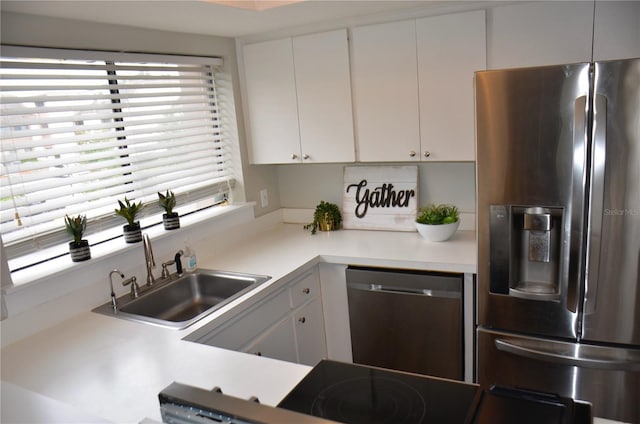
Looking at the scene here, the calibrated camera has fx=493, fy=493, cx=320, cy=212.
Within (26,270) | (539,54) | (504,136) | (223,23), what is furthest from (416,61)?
(26,270)

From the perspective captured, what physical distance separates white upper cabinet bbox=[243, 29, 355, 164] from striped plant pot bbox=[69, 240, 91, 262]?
126cm

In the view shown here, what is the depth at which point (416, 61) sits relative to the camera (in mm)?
2484

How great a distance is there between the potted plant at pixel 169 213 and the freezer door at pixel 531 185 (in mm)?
1490

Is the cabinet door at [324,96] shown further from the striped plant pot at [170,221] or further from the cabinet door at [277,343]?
the cabinet door at [277,343]

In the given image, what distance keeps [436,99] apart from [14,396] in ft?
6.99

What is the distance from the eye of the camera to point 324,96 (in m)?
2.76

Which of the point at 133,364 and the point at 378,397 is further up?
the point at 378,397

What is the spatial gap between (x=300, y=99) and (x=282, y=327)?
1280 millimetres

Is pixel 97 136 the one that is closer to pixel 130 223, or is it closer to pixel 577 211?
pixel 130 223

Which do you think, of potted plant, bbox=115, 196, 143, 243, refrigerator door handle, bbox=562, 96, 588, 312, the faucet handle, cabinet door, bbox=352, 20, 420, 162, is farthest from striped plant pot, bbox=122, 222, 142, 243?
refrigerator door handle, bbox=562, 96, 588, 312

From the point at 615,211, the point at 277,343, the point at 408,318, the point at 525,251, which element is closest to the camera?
the point at 615,211

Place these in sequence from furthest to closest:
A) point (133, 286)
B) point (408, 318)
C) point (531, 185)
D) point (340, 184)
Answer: point (340, 184) → point (408, 318) → point (133, 286) → point (531, 185)

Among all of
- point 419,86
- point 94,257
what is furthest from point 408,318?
point 94,257

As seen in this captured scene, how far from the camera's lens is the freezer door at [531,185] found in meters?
1.79
